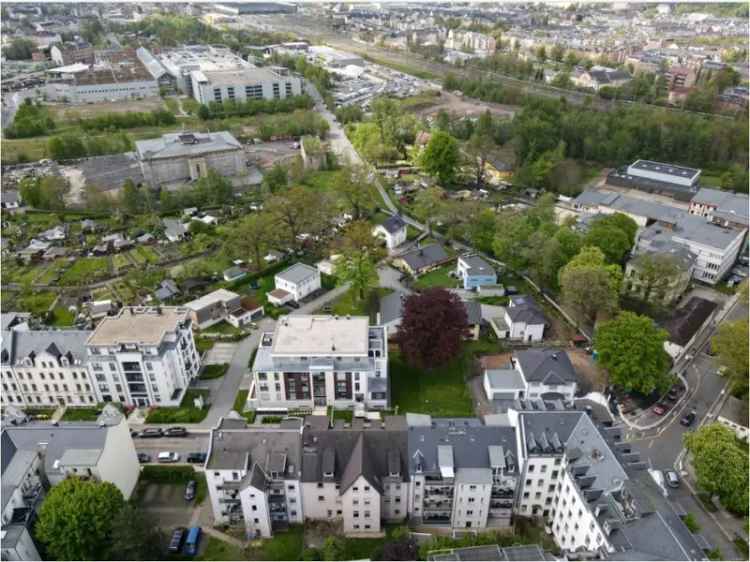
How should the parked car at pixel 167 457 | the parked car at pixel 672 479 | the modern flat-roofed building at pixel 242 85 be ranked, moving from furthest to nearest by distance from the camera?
the modern flat-roofed building at pixel 242 85 → the parked car at pixel 167 457 → the parked car at pixel 672 479

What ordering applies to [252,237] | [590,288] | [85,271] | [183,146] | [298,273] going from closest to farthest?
[590,288] < [298,273] < [252,237] < [85,271] < [183,146]

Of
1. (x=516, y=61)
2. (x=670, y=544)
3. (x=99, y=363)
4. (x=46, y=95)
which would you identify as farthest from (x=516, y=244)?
(x=46, y=95)

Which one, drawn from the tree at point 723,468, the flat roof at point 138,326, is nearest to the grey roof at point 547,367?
the tree at point 723,468

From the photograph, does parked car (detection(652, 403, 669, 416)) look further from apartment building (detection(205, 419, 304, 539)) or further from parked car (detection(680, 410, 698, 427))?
apartment building (detection(205, 419, 304, 539))

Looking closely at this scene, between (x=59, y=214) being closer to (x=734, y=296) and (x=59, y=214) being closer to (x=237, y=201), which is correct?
(x=237, y=201)

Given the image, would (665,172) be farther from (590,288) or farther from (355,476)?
(355,476)

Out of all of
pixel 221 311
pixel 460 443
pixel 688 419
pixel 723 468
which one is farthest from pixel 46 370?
pixel 688 419

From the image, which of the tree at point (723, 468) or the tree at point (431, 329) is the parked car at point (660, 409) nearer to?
the tree at point (723, 468)
